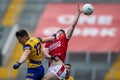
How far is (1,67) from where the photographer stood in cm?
1780

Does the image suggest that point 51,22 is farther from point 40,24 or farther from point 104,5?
point 104,5

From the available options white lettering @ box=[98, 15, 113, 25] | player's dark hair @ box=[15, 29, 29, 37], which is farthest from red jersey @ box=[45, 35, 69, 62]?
white lettering @ box=[98, 15, 113, 25]

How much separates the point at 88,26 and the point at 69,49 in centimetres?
107

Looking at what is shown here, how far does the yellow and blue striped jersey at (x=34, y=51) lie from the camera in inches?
427

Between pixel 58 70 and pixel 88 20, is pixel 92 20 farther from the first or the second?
pixel 58 70

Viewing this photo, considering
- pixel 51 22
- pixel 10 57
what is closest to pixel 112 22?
pixel 51 22

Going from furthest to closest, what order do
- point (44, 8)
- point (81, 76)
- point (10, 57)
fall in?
point (44, 8) < point (10, 57) < point (81, 76)

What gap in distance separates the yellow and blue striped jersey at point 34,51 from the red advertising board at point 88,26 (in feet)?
21.2

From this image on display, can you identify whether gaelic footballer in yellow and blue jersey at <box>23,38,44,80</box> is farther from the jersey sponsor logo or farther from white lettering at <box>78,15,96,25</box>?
white lettering at <box>78,15,96,25</box>

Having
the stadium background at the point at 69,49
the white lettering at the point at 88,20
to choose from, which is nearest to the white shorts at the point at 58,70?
the stadium background at the point at 69,49

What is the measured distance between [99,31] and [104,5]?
2.97ft

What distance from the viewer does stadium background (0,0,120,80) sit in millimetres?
17062

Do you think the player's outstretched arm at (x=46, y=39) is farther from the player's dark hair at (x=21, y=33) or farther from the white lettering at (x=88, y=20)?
the white lettering at (x=88, y=20)

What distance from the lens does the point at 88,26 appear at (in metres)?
18.4
